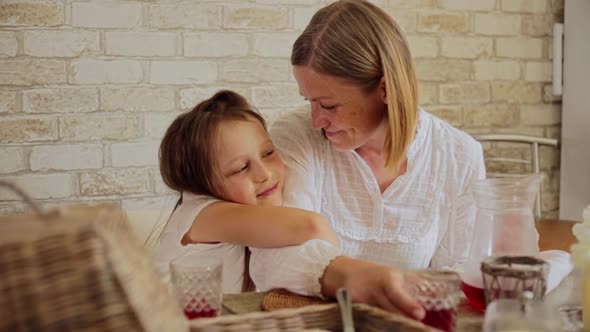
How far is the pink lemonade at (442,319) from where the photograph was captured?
1.08m

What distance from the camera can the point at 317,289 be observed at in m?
1.29

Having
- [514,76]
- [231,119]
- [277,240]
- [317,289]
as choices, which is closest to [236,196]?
[231,119]

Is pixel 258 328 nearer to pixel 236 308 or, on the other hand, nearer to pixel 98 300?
pixel 236 308

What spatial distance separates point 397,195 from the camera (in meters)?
1.91

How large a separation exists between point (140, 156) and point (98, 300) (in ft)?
7.64

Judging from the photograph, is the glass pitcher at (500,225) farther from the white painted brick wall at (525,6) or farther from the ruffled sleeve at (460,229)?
the white painted brick wall at (525,6)

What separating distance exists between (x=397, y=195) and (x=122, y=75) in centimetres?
140

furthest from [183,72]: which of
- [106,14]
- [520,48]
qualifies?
[520,48]

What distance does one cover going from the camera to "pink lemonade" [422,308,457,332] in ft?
3.55

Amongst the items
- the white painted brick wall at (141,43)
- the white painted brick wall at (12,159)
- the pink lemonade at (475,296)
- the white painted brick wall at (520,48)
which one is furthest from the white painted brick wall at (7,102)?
the white painted brick wall at (520,48)

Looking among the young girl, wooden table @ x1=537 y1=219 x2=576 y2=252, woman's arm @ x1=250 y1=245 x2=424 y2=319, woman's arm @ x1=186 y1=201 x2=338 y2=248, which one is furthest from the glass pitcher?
wooden table @ x1=537 y1=219 x2=576 y2=252

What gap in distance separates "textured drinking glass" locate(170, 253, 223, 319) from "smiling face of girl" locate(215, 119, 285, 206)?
0.55 meters

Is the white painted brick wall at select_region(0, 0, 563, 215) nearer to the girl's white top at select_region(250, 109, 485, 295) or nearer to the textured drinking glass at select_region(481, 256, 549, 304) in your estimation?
the girl's white top at select_region(250, 109, 485, 295)

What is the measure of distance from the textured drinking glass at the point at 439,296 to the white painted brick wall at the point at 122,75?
2040 millimetres
